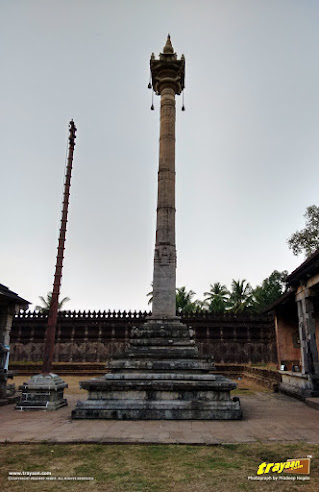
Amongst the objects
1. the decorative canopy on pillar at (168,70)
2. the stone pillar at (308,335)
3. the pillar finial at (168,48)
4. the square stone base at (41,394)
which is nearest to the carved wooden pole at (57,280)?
the square stone base at (41,394)

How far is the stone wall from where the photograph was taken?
90.8ft

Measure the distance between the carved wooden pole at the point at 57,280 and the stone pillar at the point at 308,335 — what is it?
390 inches

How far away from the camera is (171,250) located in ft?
47.1

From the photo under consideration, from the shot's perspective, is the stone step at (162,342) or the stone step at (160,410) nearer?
the stone step at (160,410)

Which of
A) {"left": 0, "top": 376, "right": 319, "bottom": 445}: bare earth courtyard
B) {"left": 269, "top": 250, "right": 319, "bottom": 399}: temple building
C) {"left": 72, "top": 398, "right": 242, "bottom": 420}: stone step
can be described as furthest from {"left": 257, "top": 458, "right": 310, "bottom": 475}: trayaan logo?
{"left": 269, "top": 250, "right": 319, "bottom": 399}: temple building

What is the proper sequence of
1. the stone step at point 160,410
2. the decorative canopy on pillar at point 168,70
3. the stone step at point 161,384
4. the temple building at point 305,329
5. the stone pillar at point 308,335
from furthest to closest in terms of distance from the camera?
Result: 1. the decorative canopy on pillar at point 168,70
2. the stone pillar at point 308,335
3. the temple building at point 305,329
4. the stone step at point 161,384
5. the stone step at point 160,410

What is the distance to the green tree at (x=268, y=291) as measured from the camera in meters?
43.5

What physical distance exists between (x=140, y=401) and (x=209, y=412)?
6.42ft

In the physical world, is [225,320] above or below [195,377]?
above

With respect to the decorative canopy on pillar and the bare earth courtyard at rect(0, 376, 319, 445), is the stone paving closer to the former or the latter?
the bare earth courtyard at rect(0, 376, 319, 445)

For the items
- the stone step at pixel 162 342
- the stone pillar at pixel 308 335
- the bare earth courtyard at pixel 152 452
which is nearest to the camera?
the bare earth courtyard at pixel 152 452

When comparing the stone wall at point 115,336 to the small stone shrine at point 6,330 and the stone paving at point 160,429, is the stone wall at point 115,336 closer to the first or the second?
the small stone shrine at point 6,330

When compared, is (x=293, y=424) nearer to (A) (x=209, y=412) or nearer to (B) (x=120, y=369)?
(A) (x=209, y=412)

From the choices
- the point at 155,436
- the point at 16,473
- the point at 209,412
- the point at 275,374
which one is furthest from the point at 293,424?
the point at 275,374
